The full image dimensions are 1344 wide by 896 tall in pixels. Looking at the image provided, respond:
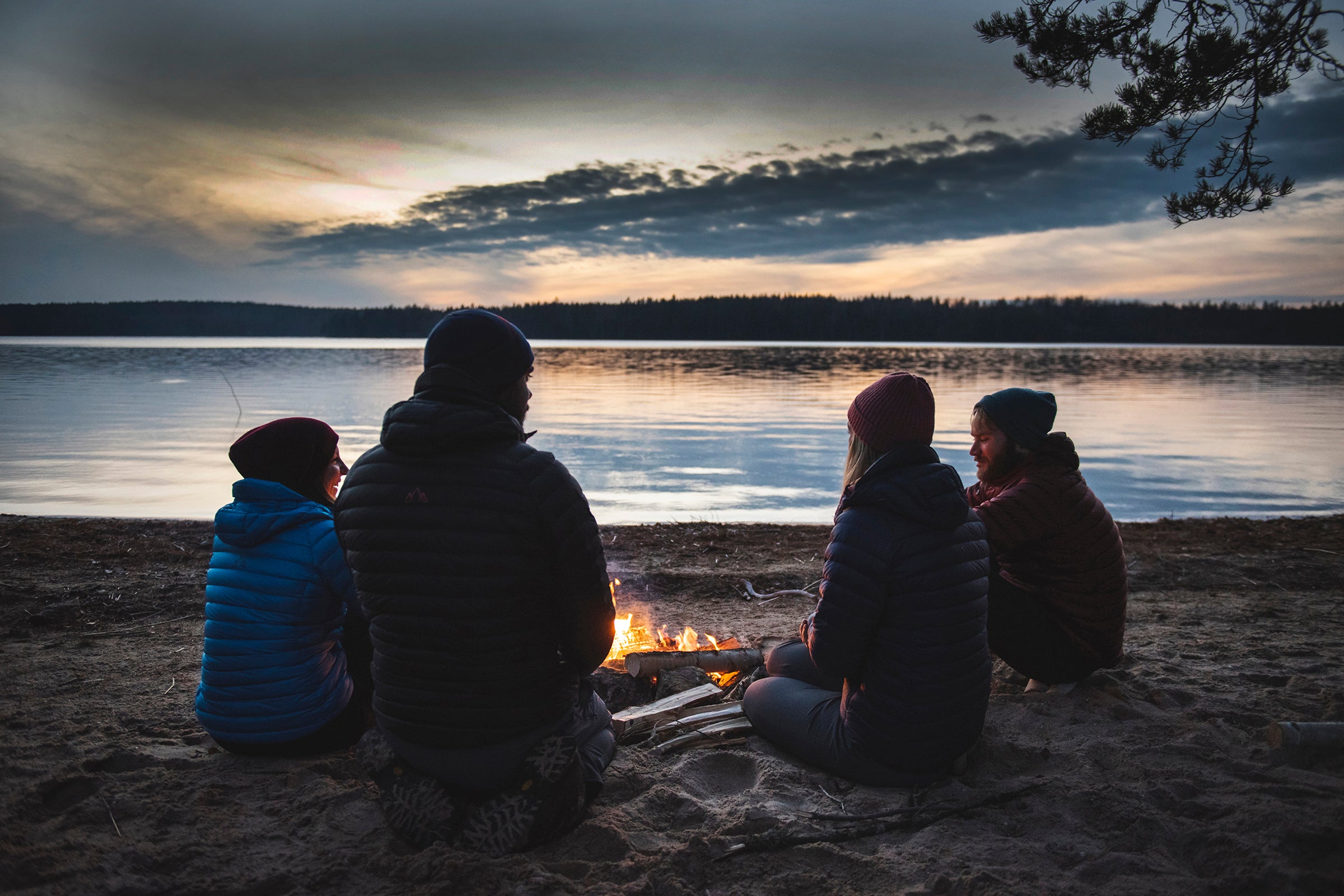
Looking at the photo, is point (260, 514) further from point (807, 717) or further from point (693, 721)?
point (807, 717)

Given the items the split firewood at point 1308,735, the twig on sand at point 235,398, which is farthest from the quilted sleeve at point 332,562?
the twig on sand at point 235,398

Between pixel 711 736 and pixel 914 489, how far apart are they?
1.80 metres

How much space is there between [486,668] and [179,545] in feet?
22.9

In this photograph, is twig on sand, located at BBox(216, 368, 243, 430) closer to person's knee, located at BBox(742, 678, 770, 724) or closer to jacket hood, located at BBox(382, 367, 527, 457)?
person's knee, located at BBox(742, 678, 770, 724)

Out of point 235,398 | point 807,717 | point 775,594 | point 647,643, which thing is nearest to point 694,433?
point 775,594

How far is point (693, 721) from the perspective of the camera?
4.04 metres

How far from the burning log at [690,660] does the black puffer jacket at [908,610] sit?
5.03 feet

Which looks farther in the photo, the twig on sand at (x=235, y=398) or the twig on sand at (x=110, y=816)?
the twig on sand at (x=235, y=398)

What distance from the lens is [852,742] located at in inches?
131

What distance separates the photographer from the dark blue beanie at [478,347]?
2.80 meters

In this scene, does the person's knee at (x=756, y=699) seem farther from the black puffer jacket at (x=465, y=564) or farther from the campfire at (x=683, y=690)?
the black puffer jacket at (x=465, y=564)

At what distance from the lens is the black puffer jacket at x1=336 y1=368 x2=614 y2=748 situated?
2.59 meters

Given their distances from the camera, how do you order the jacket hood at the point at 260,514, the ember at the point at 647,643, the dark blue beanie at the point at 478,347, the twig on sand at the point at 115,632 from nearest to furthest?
the dark blue beanie at the point at 478,347 → the jacket hood at the point at 260,514 → the ember at the point at 647,643 → the twig on sand at the point at 115,632

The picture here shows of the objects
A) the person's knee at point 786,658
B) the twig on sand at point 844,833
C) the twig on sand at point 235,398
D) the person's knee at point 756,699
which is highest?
the twig on sand at point 235,398
